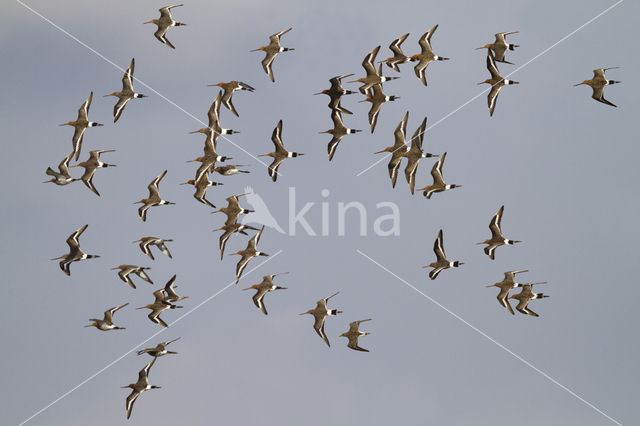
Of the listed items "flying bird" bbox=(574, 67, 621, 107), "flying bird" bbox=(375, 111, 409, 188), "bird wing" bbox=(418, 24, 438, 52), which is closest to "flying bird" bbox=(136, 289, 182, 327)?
"flying bird" bbox=(375, 111, 409, 188)

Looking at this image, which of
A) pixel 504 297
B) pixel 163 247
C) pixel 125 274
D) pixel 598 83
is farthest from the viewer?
pixel 163 247

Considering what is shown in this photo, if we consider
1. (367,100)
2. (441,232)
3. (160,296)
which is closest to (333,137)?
(367,100)

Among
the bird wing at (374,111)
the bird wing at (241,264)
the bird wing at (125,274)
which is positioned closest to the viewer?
the bird wing at (374,111)

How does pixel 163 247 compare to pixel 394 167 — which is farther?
pixel 163 247

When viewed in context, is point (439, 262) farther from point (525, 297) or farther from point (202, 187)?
point (202, 187)

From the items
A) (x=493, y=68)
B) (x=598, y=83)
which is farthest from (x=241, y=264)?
(x=598, y=83)

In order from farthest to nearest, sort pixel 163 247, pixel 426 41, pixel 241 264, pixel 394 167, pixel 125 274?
pixel 163 247 < pixel 241 264 < pixel 125 274 < pixel 394 167 < pixel 426 41

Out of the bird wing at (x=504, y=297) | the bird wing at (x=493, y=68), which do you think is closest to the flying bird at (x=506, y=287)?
the bird wing at (x=504, y=297)

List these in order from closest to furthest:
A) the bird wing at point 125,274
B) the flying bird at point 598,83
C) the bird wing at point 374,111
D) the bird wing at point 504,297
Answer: the flying bird at point 598,83 < the bird wing at point 504,297 < the bird wing at point 374,111 < the bird wing at point 125,274

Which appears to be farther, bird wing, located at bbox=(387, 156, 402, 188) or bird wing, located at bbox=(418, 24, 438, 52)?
bird wing, located at bbox=(387, 156, 402, 188)

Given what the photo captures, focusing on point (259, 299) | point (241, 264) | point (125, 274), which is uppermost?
point (125, 274)

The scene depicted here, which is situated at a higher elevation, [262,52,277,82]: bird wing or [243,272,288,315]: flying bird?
[262,52,277,82]: bird wing

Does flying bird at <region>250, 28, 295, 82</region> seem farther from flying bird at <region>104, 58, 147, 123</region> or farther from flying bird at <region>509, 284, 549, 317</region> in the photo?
flying bird at <region>509, 284, 549, 317</region>

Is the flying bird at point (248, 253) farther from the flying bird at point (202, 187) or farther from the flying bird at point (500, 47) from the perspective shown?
the flying bird at point (500, 47)
